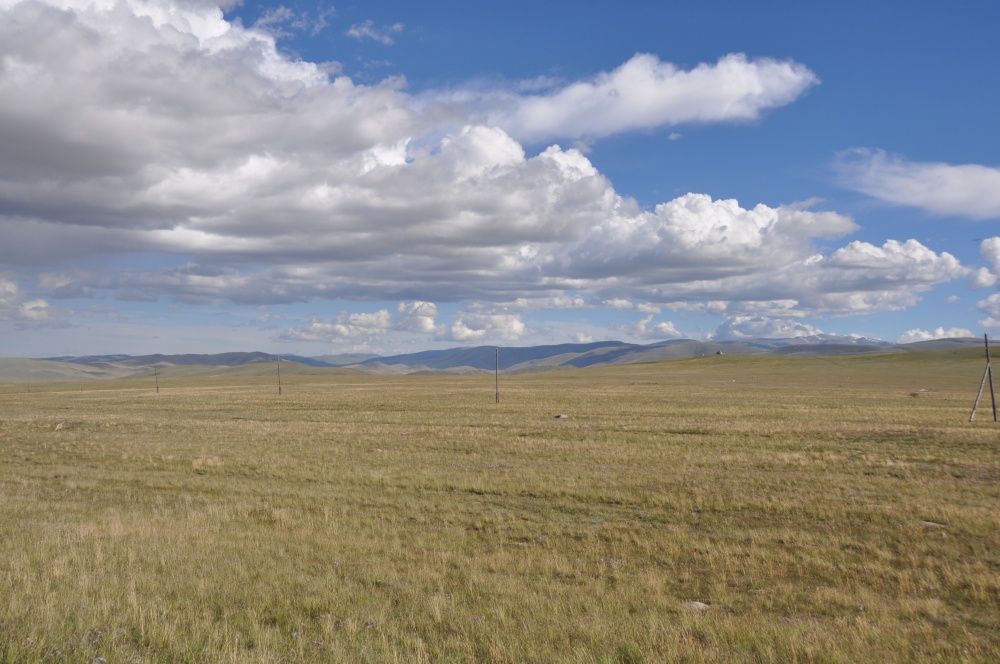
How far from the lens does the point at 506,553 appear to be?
12.6m

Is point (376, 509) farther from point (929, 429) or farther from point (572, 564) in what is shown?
point (929, 429)

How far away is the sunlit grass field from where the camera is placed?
7930 mm

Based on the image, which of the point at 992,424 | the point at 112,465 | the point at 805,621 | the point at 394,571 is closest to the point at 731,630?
the point at 805,621

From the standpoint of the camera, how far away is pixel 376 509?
17219mm

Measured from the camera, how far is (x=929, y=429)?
33625 mm

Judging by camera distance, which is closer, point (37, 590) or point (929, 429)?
point (37, 590)

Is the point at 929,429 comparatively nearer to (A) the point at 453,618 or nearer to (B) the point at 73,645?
(A) the point at 453,618

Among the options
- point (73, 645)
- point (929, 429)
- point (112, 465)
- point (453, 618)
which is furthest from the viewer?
point (929, 429)

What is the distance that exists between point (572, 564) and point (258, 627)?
19.4 ft

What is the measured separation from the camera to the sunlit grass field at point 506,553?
7.93 m

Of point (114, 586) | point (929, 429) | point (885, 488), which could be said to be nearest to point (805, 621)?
point (114, 586)

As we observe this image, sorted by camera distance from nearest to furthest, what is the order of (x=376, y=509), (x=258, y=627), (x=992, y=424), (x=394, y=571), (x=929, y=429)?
(x=258, y=627)
(x=394, y=571)
(x=376, y=509)
(x=929, y=429)
(x=992, y=424)

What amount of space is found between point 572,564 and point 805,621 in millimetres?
4270

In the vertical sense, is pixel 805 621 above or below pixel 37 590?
below
